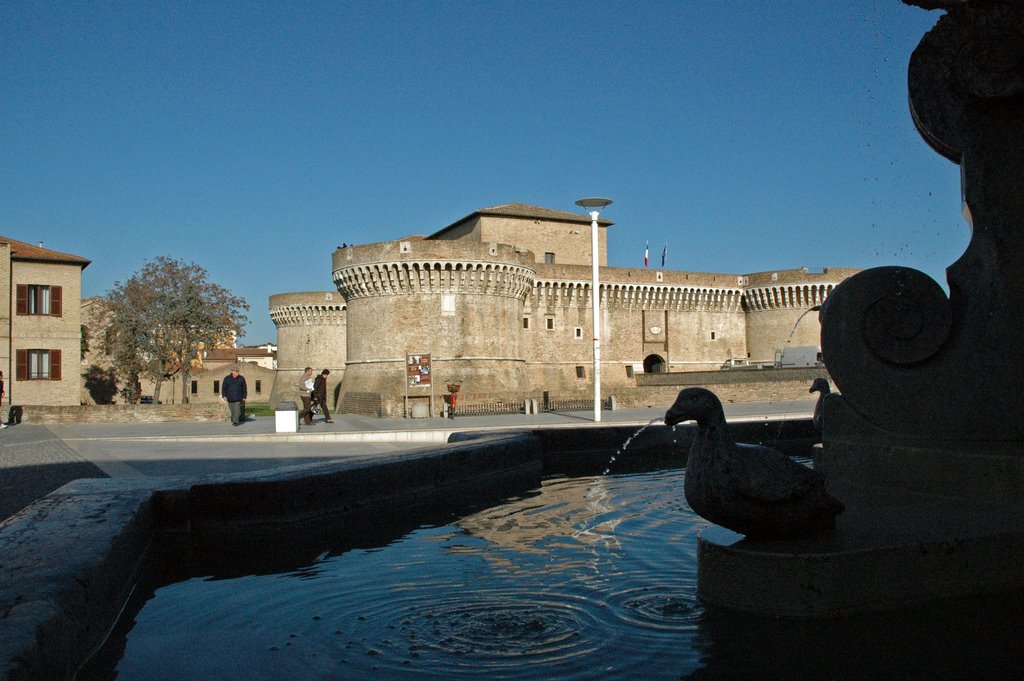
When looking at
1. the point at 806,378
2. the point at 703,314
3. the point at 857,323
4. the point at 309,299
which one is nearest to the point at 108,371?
the point at 309,299

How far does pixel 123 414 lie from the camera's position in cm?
2306

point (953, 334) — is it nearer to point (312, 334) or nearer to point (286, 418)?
point (286, 418)

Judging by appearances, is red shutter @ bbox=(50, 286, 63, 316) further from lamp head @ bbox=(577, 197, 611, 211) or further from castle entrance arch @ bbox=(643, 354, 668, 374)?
castle entrance arch @ bbox=(643, 354, 668, 374)

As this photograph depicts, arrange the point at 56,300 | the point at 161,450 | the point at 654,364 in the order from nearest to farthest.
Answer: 1. the point at 161,450
2. the point at 56,300
3. the point at 654,364

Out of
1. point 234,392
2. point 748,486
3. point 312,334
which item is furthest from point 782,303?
point 748,486

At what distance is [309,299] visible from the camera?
156 feet

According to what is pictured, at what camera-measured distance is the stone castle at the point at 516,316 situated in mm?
34000

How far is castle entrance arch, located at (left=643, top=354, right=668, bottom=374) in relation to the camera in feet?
156

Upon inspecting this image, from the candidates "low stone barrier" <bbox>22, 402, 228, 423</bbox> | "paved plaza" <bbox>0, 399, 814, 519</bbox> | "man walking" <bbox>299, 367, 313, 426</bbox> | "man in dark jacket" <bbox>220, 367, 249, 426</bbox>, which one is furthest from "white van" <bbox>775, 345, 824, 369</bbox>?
"man in dark jacket" <bbox>220, 367, 249, 426</bbox>

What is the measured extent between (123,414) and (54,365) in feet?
45.3

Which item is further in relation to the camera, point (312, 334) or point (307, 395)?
point (312, 334)

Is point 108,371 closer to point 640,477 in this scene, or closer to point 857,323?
point 640,477

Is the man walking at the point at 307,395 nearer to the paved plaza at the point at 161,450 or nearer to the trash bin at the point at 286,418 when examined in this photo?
the paved plaza at the point at 161,450

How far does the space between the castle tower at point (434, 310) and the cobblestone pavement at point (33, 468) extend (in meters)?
18.1
